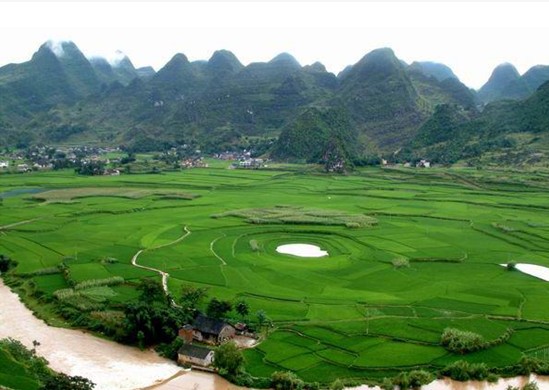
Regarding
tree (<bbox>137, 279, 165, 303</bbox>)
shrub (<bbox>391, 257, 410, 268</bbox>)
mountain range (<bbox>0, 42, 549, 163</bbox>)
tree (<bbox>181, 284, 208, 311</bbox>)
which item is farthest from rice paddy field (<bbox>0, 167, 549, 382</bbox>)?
mountain range (<bbox>0, 42, 549, 163</bbox>)

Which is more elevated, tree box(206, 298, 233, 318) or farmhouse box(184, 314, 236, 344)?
tree box(206, 298, 233, 318)

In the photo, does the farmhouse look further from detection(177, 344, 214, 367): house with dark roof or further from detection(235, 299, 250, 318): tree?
detection(177, 344, 214, 367): house with dark roof

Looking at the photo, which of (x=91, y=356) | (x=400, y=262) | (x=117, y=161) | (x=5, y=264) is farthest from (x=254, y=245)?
(x=117, y=161)

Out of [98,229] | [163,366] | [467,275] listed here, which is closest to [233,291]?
A: [163,366]

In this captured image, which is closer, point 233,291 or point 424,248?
point 233,291

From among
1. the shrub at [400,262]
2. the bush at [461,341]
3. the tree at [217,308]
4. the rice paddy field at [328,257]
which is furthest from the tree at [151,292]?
the shrub at [400,262]

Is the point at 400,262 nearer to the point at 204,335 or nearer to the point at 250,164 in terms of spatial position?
the point at 204,335

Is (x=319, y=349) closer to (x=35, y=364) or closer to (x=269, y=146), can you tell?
(x=35, y=364)
